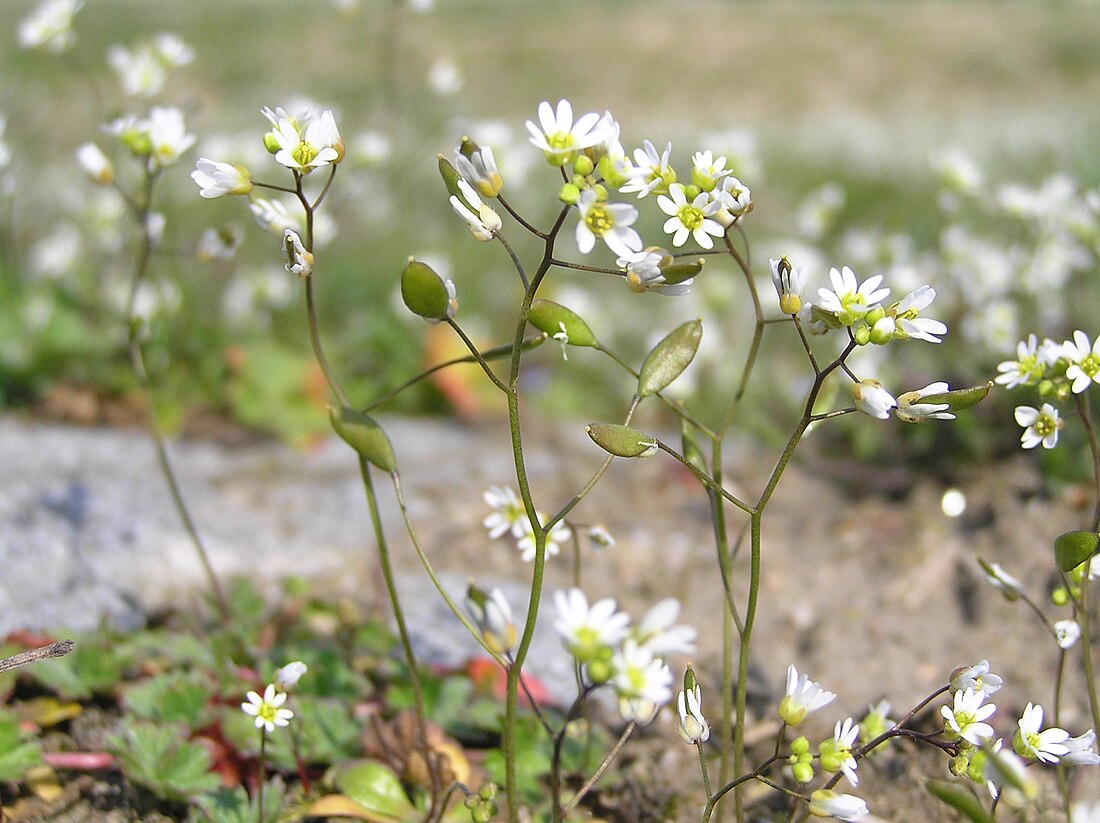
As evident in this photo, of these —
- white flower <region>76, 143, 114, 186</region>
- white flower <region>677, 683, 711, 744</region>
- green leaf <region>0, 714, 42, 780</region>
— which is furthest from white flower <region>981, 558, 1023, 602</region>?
white flower <region>76, 143, 114, 186</region>

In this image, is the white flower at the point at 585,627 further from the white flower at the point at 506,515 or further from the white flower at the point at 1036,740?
the white flower at the point at 1036,740

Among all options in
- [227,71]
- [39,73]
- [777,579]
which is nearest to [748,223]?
[777,579]

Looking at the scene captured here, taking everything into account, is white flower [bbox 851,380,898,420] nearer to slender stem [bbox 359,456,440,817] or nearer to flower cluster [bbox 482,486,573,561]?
flower cluster [bbox 482,486,573,561]

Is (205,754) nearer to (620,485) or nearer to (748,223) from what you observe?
(620,485)

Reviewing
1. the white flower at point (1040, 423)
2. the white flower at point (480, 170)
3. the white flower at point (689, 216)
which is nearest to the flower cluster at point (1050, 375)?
the white flower at point (1040, 423)

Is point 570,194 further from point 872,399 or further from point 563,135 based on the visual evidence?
point 872,399
